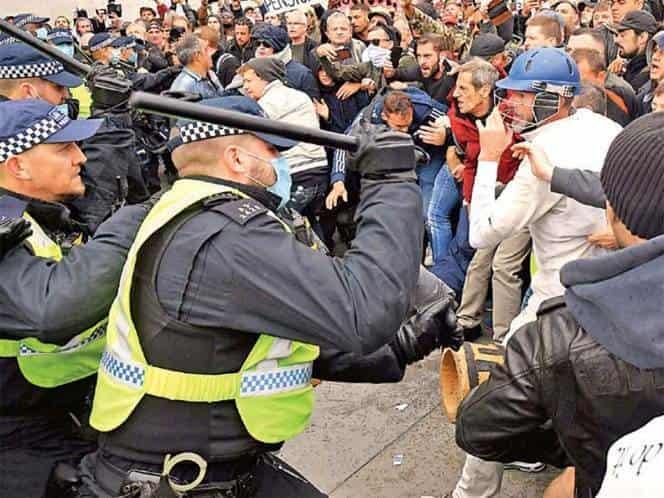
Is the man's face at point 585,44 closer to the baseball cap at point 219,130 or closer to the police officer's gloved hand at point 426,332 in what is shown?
the police officer's gloved hand at point 426,332

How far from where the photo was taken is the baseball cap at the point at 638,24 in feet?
20.0

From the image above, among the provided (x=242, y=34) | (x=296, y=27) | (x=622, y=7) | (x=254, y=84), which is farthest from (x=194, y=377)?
(x=242, y=34)

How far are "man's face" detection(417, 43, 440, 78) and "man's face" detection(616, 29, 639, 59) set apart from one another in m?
1.47

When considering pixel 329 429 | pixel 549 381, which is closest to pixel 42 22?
pixel 329 429

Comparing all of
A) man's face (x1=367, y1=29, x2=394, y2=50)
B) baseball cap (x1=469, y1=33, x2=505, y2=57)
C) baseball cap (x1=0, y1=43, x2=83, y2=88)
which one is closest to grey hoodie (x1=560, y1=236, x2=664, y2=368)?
baseball cap (x1=0, y1=43, x2=83, y2=88)

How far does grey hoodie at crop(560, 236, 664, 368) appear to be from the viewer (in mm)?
1354

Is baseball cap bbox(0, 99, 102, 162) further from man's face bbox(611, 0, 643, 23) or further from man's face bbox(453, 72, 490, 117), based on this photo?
man's face bbox(611, 0, 643, 23)

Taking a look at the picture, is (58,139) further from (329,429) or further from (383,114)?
(383,114)

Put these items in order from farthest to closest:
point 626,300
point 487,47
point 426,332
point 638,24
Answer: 1. point 638,24
2. point 487,47
3. point 426,332
4. point 626,300

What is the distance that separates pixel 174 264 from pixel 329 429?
2566mm

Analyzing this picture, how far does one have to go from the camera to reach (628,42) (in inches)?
241

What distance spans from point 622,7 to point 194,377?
648cm

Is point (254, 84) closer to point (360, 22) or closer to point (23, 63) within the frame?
point (23, 63)

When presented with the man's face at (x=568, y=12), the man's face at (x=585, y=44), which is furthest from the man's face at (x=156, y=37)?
the man's face at (x=585, y=44)
